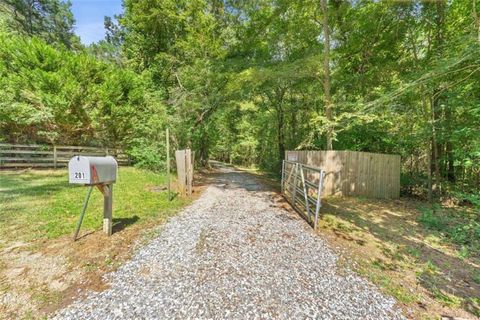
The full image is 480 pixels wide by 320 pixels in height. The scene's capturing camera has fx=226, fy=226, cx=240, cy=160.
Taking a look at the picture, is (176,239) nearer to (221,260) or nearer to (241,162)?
(221,260)

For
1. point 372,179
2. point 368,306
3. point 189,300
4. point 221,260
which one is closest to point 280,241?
point 221,260

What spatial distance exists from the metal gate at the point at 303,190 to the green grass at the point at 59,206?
320cm

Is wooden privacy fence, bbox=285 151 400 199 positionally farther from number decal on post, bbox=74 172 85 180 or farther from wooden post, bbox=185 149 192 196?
number decal on post, bbox=74 172 85 180

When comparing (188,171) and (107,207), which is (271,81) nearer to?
(188,171)

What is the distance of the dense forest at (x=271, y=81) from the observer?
7105mm

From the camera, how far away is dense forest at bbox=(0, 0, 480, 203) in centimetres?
711

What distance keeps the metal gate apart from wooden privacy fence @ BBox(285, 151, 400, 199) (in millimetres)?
804

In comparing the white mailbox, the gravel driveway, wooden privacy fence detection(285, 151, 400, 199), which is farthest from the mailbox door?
wooden privacy fence detection(285, 151, 400, 199)

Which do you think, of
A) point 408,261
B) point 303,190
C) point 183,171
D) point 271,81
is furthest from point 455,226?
point 271,81

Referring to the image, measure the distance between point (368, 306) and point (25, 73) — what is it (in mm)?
13824

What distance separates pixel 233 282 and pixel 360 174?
675 cm

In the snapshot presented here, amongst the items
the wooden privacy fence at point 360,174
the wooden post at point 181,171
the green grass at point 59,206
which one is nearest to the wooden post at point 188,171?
the wooden post at point 181,171

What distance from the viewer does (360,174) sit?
7879 mm

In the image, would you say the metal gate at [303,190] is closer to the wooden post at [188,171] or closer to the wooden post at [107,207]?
the wooden post at [188,171]
